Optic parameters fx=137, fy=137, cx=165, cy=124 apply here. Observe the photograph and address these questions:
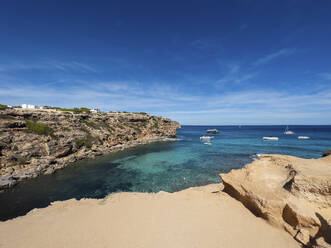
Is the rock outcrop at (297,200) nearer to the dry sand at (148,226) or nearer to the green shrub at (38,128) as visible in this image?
the dry sand at (148,226)

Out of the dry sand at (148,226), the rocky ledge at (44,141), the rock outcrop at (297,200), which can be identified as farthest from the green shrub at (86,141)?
the rock outcrop at (297,200)

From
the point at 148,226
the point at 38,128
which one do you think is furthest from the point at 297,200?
the point at 38,128

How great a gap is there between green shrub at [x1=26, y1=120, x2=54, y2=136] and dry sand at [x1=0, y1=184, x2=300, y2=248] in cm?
2444

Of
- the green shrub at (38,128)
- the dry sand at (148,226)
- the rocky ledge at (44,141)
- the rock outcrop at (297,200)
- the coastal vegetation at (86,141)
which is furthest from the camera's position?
the coastal vegetation at (86,141)

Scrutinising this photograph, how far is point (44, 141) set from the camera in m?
26.9

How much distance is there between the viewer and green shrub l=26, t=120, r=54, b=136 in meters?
27.7

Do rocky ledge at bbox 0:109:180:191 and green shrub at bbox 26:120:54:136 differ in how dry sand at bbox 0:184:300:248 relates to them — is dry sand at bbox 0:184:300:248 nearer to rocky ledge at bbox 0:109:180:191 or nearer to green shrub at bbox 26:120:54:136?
rocky ledge at bbox 0:109:180:191

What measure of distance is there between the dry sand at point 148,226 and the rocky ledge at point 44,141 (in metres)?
13.9

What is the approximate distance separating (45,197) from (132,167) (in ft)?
40.9

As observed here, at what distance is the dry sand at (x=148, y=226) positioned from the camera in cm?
673

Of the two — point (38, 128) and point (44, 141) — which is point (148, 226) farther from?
point (38, 128)

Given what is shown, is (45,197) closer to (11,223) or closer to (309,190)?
(11,223)

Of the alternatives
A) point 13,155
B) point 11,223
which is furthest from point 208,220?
point 13,155

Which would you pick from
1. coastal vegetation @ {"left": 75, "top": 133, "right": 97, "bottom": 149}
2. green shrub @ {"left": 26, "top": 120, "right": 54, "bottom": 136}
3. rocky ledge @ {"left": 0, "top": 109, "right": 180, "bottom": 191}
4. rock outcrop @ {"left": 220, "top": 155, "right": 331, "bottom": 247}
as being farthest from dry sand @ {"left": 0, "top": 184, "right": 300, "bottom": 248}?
coastal vegetation @ {"left": 75, "top": 133, "right": 97, "bottom": 149}
